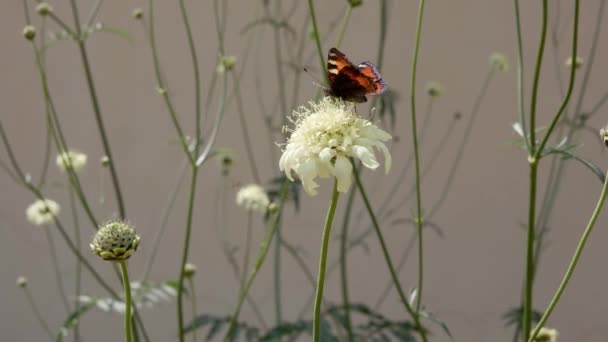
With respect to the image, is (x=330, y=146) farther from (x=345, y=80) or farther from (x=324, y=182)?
(x=324, y=182)

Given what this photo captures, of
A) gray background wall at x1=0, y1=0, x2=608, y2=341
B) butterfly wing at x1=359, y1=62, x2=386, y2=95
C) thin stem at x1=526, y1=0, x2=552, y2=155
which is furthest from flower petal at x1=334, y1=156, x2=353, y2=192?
gray background wall at x1=0, y1=0, x2=608, y2=341

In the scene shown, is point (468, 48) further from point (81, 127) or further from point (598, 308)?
point (81, 127)

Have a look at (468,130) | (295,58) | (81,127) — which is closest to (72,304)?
(81,127)

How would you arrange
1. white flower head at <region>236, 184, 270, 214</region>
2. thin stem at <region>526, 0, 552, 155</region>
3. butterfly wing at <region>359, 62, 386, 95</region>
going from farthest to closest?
1. white flower head at <region>236, 184, 270, 214</region>
2. thin stem at <region>526, 0, 552, 155</region>
3. butterfly wing at <region>359, 62, 386, 95</region>

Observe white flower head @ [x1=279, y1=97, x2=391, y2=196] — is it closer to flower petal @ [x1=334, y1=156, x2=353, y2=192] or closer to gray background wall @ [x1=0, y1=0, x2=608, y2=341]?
flower petal @ [x1=334, y1=156, x2=353, y2=192]

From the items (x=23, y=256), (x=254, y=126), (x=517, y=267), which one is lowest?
(x=517, y=267)

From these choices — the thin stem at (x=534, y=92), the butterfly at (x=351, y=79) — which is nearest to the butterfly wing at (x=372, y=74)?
the butterfly at (x=351, y=79)

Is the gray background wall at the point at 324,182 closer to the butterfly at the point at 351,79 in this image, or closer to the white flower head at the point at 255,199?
the white flower head at the point at 255,199
